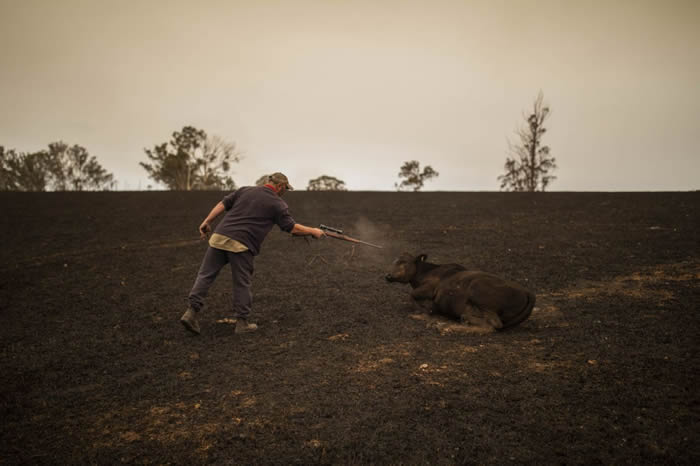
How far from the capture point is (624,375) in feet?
15.1

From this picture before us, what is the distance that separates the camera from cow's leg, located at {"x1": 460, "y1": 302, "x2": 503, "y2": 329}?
632 centimetres

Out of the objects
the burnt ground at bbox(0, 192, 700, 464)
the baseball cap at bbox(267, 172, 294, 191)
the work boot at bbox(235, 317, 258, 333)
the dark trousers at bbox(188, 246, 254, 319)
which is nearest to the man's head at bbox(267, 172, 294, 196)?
the baseball cap at bbox(267, 172, 294, 191)

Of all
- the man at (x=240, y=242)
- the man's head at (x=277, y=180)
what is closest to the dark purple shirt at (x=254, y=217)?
the man at (x=240, y=242)

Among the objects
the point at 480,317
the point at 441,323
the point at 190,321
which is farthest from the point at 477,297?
the point at 190,321

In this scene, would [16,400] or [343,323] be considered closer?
[16,400]

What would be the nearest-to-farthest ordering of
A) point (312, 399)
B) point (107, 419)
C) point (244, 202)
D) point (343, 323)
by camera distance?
point (107, 419) < point (312, 399) < point (244, 202) < point (343, 323)

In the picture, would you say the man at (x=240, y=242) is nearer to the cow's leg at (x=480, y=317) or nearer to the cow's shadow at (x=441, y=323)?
the cow's shadow at (x=441, y=323)

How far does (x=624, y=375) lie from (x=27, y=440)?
591cm

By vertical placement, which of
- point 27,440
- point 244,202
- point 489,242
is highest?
point 244,202

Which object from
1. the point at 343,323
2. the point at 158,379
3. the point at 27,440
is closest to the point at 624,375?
the point at 343,323

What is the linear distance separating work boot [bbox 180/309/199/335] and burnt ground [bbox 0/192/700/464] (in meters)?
0.23

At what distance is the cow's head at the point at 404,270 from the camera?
7.86m

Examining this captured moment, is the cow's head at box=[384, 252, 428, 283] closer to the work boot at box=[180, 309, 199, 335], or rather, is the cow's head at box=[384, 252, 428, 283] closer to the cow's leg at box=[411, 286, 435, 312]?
the cow's leg at box=[411, 286, 435, 312]

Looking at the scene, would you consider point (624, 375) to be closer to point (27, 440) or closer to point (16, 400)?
point (27, 440)
